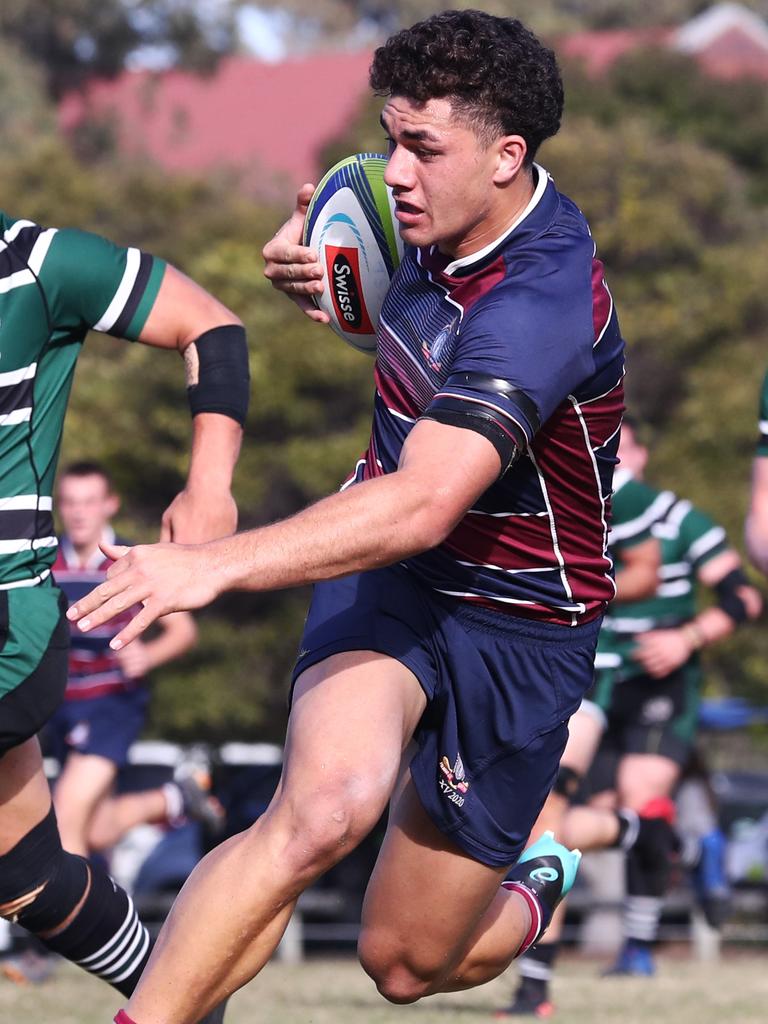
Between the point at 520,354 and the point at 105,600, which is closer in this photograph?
the point at 105,600

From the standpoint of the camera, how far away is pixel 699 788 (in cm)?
1058

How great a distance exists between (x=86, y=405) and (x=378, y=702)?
1456 centimetres

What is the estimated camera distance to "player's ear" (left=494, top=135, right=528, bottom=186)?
145 inches

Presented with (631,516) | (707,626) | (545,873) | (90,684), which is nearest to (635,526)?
(631,516)

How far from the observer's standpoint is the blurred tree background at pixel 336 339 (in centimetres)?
1684

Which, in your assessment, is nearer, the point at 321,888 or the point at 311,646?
the point at 311,646

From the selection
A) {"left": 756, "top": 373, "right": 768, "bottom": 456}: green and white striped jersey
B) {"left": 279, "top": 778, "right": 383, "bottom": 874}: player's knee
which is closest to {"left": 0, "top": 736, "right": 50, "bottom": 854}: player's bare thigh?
{"left": 279, "top": 778, "right": 383, "bottom": 874}: player's knee

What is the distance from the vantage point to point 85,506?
8.16 meters

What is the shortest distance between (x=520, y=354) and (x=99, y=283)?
137 centimetres

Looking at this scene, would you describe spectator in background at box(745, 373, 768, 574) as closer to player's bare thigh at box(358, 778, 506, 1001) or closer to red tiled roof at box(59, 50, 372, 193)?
player's bare thigh at box(358, 778, 506, 1001)

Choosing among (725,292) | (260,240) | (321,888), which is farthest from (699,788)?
(260,240)

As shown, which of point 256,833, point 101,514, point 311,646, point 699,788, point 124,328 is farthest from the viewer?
point 699,788

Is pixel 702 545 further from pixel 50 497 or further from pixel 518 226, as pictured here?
pixel 518 226

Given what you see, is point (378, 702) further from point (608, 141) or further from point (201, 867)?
point (608, 141)
